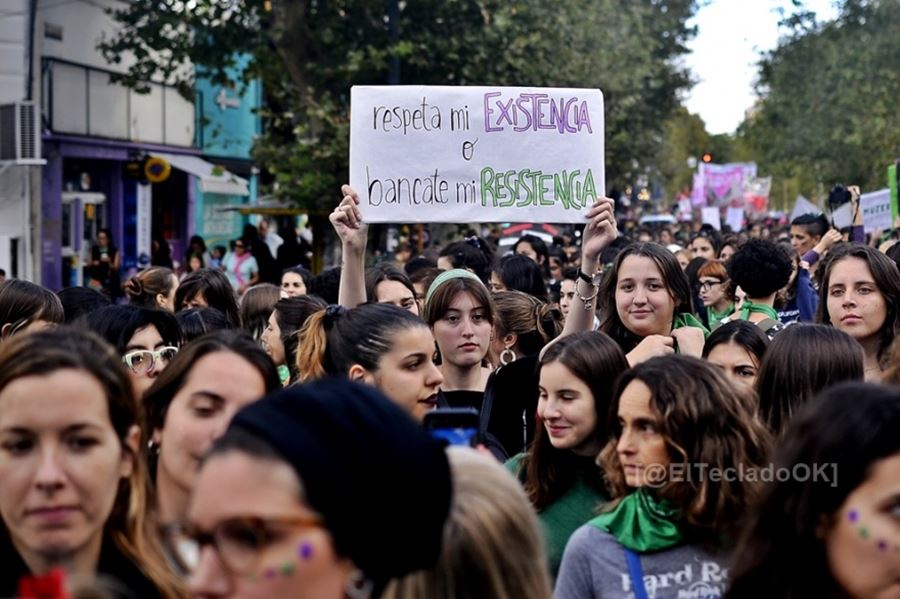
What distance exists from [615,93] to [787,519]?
31.5 m

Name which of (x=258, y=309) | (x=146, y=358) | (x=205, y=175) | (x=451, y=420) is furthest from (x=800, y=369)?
(x=205, y=175)

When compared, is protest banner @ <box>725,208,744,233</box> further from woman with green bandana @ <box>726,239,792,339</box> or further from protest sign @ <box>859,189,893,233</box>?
woman with green bandana @ <box>726,239,792,339</box>

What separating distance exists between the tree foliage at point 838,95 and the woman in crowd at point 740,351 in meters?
26.9

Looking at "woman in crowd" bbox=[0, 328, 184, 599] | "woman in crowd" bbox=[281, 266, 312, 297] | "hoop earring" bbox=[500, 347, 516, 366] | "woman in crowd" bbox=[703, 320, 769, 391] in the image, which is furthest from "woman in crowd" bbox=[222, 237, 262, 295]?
"woman in crowd" bbox=[0, 328, 184, 599]

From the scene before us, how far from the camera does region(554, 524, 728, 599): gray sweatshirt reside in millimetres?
3736

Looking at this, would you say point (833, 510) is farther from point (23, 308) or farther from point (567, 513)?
→ point (23, 308)

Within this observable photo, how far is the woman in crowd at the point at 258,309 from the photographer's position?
9.00 meters

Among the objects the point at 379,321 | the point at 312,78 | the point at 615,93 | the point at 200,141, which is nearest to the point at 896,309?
the point at 379,321

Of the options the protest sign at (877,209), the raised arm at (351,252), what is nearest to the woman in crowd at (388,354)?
the raised arm at (351,252)

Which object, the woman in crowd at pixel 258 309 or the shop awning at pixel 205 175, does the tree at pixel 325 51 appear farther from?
the woman in crowd at pixel 258 309

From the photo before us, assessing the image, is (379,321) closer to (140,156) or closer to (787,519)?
(787,519)

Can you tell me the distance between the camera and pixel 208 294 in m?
8.62

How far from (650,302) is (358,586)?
15.4ft

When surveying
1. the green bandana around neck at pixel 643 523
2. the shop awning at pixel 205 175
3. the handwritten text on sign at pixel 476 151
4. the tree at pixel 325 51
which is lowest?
the green bandana around neck at pixel 643 523
